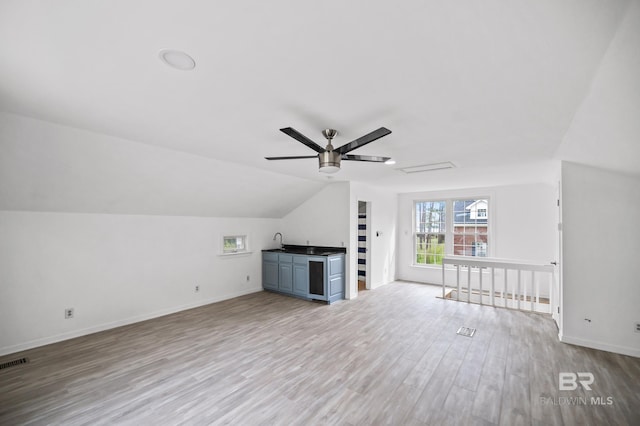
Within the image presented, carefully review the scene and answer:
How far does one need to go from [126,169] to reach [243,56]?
9.21ft

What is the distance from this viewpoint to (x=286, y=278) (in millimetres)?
5867

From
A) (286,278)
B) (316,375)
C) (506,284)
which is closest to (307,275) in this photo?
(286,278)

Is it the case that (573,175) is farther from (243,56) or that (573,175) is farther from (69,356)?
(69,356)

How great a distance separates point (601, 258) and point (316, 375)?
3.73 meters

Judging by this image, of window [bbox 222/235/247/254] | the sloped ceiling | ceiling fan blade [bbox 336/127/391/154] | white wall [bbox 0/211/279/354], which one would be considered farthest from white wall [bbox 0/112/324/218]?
the sloped ceiling

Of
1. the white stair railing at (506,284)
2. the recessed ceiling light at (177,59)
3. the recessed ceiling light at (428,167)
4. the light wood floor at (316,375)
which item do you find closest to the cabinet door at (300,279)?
the light wood floor at (316,375)

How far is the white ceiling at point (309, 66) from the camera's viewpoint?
1271 mm

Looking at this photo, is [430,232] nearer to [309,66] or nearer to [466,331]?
[466,331]

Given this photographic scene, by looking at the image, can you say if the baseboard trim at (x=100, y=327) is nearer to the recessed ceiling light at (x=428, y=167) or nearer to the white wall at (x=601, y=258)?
the recessed ceiling light at (x=428, y=167)

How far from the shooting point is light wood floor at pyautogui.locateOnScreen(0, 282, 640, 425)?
222cm

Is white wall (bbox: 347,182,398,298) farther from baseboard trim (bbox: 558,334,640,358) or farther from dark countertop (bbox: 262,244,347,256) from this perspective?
baseboard trim (bbox: 558,334,640,358)

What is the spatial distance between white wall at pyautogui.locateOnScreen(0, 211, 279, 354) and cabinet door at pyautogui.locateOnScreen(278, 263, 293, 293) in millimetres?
1079

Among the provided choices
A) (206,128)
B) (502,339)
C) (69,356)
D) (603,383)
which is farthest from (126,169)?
(603,383)

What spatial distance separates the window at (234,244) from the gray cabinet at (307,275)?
0.60 meters
